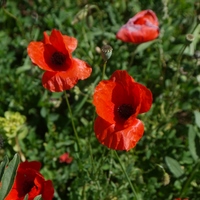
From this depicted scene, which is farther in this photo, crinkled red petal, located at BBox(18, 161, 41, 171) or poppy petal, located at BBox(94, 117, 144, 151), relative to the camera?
crinkled red petal, located at BBox(18, 161, 41, 171)

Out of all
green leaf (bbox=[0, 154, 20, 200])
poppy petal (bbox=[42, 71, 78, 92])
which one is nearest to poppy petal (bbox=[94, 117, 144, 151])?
poppy petal (bbox=[42, 71, 78, 92])

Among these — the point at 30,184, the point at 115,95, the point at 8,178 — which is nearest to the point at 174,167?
the point at 115,95

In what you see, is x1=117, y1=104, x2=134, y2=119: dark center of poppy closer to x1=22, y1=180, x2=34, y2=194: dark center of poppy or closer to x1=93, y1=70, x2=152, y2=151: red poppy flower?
x1=93, y1=70, x2=152, y2=151: red poppy flower

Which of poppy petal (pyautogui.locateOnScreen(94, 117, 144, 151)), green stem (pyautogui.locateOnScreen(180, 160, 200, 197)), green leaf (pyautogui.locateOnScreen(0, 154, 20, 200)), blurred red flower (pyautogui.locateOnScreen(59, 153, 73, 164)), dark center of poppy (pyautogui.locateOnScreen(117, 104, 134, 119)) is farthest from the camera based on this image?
blurred red flower (pyautogui.locateOnScreen(59, 153, 73, 164))

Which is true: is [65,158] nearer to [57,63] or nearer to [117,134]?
[57,63]

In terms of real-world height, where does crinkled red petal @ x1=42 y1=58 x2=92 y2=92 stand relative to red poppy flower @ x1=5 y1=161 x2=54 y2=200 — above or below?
above

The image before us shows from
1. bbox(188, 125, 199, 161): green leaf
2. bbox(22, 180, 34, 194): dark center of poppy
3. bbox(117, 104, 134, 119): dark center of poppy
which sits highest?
bbox(117, 104, 134, 119): dark center of poppy

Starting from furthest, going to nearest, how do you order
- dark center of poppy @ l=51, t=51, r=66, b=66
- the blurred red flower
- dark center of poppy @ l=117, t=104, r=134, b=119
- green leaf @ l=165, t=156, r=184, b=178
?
the blurred red flower
green leaf @ l=165, t=156, r=184, b=178
dark center of poppy @ l=51, t=51, r=66, b=66
dark center of poppy @ l=117, t=104, r=134, b=119
